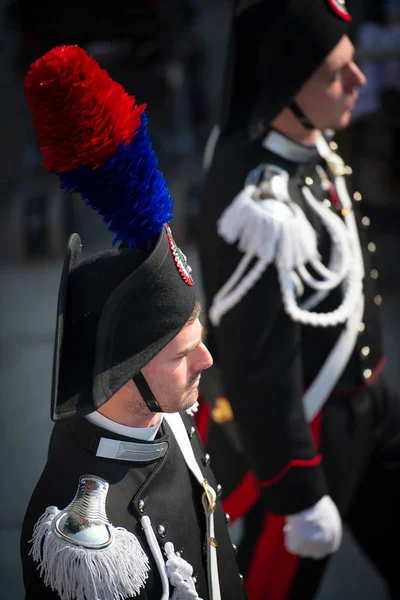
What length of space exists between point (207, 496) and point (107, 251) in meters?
0.57

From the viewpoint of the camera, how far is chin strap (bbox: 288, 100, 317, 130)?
248cm

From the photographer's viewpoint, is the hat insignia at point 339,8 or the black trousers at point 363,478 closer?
the hat insignia at point 339,8

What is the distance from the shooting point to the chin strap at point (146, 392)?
1607 millimetres

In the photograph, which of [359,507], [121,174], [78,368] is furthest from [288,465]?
[121,174]

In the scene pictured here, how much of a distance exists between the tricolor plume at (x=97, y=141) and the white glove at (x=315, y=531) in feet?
3.59

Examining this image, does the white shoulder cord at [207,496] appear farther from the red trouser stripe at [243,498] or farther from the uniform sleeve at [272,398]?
the red trouser stripe at [243,498]

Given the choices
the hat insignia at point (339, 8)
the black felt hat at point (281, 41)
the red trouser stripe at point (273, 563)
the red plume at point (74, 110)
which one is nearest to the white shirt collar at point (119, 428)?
the red plume at point (74, 110)

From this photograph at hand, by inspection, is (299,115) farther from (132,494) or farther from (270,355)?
(132,494)

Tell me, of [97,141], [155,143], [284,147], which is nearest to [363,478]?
[284,147]

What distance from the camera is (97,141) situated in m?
1.45

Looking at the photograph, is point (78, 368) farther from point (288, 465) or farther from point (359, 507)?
point (359, 507)

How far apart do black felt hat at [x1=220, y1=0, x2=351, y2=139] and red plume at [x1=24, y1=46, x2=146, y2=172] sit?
1.02 metres

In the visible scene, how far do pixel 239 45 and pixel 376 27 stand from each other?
3502 mm

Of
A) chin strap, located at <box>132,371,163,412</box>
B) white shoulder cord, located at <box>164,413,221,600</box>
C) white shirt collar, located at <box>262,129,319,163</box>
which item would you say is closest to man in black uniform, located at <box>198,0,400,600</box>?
white shirt collar, located at <box>262,129,319,163</box>
